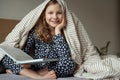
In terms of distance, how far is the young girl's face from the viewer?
51.8 inches

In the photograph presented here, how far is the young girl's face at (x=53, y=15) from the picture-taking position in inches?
51.8

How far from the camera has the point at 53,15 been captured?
1.31 m

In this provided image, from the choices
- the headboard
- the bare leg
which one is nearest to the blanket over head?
the bare leg

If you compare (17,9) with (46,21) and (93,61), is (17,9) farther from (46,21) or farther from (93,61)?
(93,61)

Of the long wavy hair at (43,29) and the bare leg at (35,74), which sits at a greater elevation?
the long wavy hair at (43,29)

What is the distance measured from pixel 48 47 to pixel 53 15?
0.19 metres

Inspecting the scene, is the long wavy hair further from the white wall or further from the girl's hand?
the white wall

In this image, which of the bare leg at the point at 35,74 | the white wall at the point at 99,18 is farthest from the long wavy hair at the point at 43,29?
the white wall at the point at 99,18

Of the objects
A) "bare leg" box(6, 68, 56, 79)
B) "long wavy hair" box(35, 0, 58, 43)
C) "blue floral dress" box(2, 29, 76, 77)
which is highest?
"long wavy hair" box(35, 0, 58, 43)

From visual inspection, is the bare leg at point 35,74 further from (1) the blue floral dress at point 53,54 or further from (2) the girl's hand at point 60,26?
(2) the girl's hand at point 60,26

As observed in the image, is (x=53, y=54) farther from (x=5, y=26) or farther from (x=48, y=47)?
(x=5, y=26)

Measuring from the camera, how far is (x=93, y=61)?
126cm

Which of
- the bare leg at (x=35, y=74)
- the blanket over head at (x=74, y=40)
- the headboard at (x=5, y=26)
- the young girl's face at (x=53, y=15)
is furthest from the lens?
the headboard at (x=5, y=26)

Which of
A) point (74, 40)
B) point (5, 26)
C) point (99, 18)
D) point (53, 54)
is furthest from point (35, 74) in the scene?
point (99, 18)
